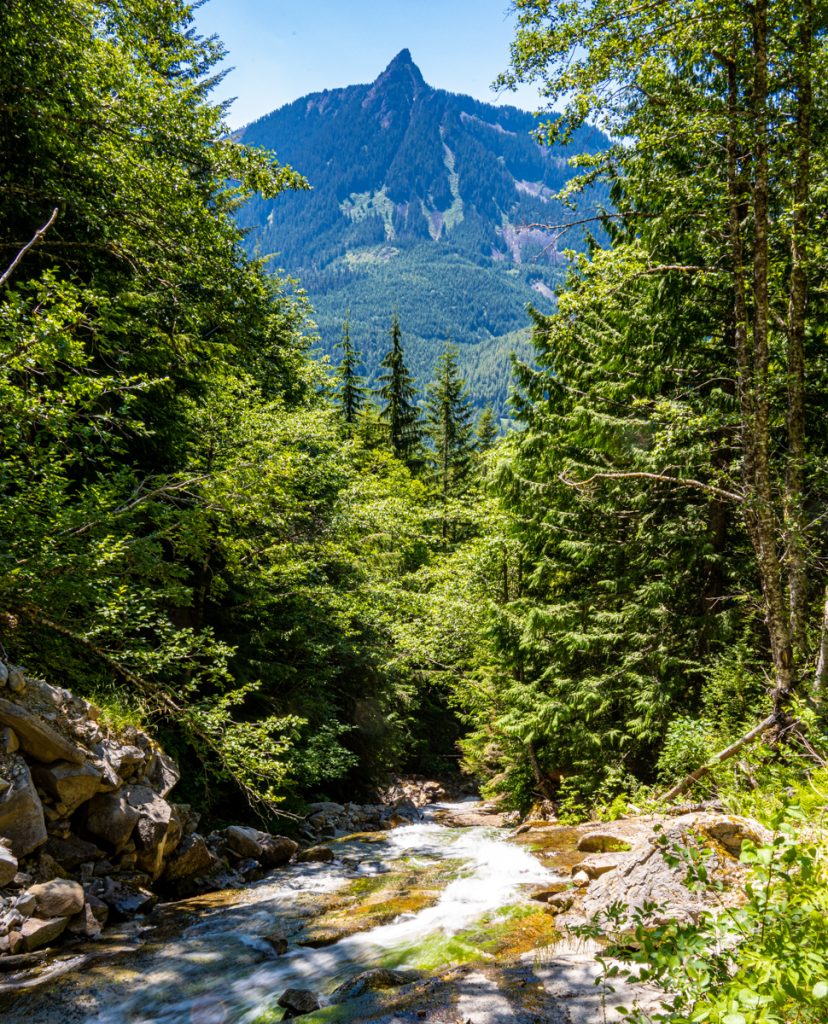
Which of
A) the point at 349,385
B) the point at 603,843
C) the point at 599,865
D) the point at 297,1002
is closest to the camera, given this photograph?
the point at 297,1002

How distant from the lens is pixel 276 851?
32.7 feet

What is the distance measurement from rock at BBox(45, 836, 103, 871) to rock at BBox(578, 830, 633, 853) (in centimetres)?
642

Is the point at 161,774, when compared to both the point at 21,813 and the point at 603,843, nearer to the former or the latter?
the point at 21,813

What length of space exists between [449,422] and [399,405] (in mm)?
3476

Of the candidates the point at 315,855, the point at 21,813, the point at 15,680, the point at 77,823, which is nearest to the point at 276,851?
the point at 315,855

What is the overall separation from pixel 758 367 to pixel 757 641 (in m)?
4.56

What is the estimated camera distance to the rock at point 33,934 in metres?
5.31

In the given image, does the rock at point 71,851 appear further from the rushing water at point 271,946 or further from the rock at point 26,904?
the rushing water at point 271,946

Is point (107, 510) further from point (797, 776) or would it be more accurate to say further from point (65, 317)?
point (797, 776)

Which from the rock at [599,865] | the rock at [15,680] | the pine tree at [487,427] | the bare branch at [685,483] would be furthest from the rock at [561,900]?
the pine tree at [487,427]

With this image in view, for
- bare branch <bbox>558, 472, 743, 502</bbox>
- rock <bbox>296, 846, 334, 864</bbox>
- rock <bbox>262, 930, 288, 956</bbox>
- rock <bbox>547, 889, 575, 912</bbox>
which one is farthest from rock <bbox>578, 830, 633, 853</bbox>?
rock <bbox>296, 846, 334, 864</bbox>

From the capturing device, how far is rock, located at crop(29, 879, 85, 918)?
18.6ft

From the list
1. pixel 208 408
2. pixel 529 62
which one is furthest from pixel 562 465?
pixel 208 408

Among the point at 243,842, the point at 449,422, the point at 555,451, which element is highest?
the point at 449,422
